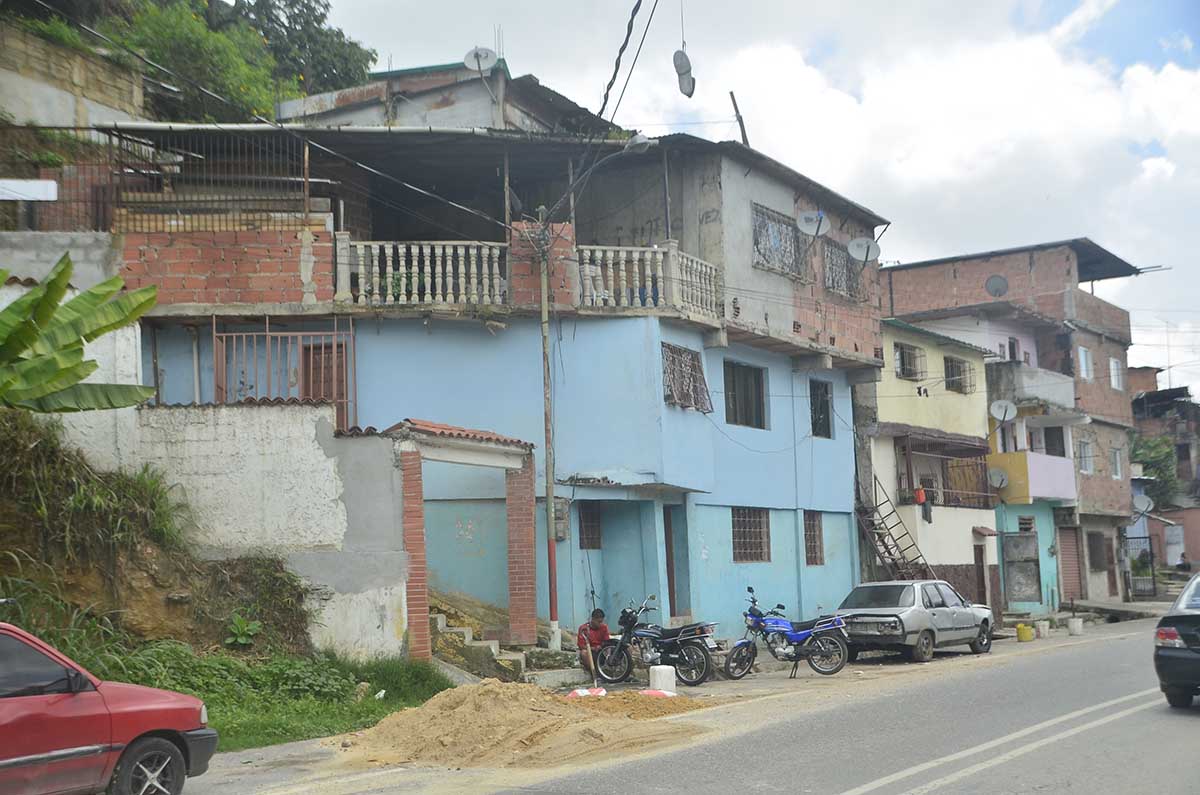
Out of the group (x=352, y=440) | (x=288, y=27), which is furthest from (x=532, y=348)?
(x=288, y=27)

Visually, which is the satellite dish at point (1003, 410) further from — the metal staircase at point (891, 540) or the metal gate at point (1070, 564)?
the metal gate at point (1070, 564)

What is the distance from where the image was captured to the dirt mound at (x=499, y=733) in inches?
434

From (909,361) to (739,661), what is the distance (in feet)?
52.8

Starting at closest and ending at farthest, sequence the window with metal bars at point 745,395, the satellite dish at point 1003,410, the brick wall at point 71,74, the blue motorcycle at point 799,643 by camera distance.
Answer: the blue motorcycle at point 799,643 → the brick wall at point 71,74 → the window with metal bars at point 745,395 → the satellite dish at point 1003,410

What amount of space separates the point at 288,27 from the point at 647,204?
16.4 metres

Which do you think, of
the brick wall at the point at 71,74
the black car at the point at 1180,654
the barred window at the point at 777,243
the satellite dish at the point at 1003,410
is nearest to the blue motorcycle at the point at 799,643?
the black car at the point at 1180,654

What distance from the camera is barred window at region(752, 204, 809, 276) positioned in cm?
2438

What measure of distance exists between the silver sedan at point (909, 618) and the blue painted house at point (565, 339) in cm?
254

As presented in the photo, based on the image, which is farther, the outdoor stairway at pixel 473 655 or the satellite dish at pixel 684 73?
the satellite dish at pixel 684 73

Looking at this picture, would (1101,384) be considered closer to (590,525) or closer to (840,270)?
(840,270)

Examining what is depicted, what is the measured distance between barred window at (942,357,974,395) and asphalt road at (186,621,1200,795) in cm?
2001

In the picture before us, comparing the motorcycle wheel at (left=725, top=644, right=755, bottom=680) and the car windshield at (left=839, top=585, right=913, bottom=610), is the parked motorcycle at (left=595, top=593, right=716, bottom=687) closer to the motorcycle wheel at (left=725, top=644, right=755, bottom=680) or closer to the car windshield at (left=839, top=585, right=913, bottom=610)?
the motorcycle wheel at (left=725, top=644, right=755, bottom=680)

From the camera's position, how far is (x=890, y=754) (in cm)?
1032

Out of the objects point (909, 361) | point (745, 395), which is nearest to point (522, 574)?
point (745, 395)
